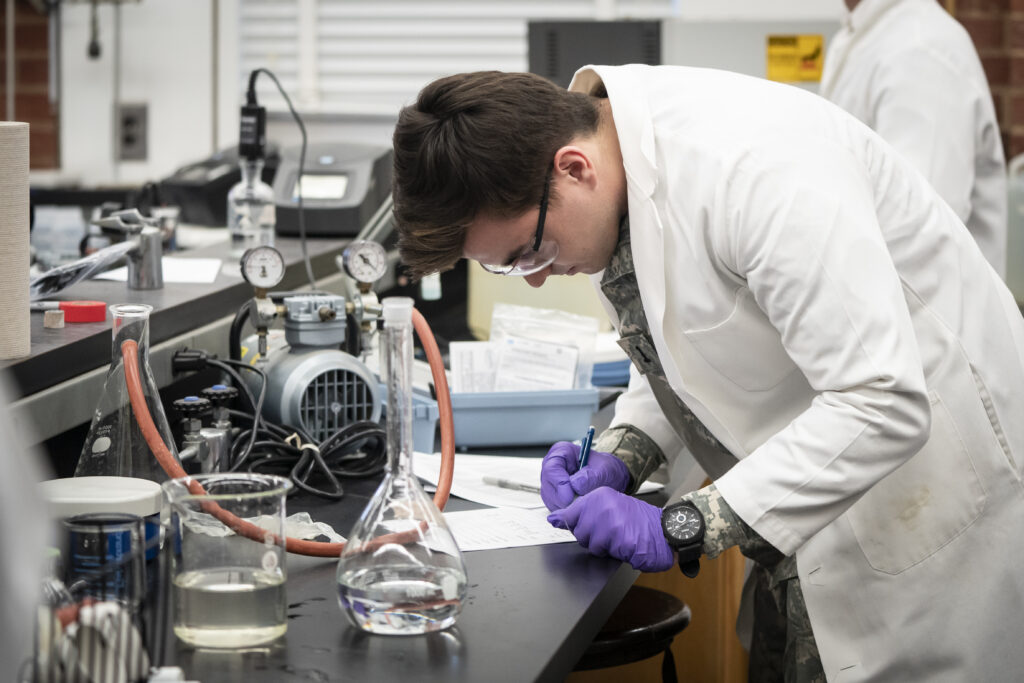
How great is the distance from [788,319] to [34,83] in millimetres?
4037

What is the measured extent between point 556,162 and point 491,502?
1.48ft

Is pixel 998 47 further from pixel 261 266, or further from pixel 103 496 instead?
pixel 103 496

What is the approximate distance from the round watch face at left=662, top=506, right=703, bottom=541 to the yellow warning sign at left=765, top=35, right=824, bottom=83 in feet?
7.09

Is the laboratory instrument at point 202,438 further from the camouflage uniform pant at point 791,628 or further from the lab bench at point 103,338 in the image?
the camouflage uniform pant at point 791,628

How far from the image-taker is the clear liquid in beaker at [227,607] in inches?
38.0

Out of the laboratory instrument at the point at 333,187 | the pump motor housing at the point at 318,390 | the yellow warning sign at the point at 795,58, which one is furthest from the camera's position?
the yellow warning sign at the point at 795,58

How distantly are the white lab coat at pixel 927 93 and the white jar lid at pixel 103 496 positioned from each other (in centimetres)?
201

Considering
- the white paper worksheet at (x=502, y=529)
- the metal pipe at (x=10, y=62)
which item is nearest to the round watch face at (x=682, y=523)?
the white paper worksheet at (x=502, y=529)

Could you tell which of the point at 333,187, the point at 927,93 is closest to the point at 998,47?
the point at 927,93

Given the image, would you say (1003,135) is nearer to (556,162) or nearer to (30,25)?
(556,162)

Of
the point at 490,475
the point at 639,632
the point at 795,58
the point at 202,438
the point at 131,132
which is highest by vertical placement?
the point at 795,58

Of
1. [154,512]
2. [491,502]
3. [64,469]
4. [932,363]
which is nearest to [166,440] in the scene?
[154,512]

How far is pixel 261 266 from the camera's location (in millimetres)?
1722

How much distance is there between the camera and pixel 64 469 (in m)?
1.49
